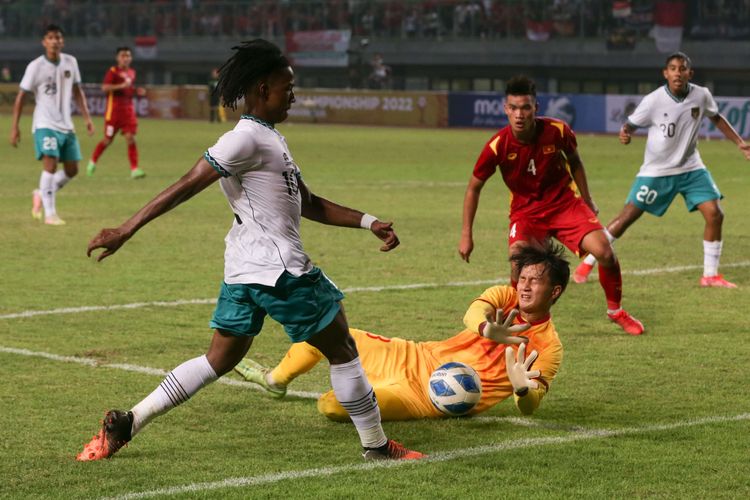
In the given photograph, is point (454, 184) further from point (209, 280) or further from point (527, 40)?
point (527, 40)

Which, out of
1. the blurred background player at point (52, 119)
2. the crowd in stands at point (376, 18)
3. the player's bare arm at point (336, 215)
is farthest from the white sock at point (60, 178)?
the crowd in stands at point (376, 18)

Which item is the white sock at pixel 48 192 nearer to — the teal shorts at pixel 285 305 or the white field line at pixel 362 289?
the white field line at pixel 362 289

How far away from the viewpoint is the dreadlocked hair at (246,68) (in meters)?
5.64

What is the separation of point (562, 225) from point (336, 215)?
3.48 meters

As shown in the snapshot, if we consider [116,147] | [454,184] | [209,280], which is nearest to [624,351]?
[209,280]

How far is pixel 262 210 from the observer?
5.71 meters

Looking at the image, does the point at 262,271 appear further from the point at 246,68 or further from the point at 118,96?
the point at 118,96

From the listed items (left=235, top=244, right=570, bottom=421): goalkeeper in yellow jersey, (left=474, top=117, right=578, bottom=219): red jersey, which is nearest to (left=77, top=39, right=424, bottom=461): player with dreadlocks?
(left=235, top=244, right=570, bottom=421): goalkeeper in yellow jersey

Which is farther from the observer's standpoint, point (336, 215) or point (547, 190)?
point (547, 190)

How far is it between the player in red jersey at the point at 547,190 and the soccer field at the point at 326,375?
0.53 m

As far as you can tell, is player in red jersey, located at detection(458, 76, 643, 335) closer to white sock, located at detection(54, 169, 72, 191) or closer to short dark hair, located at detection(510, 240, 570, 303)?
short dark hair, located at detection(510, 240, 570, 303)

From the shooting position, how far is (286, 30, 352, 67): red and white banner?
179 ft

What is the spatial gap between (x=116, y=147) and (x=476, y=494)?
27.9 metres

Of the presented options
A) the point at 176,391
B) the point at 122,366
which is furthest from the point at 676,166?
the point at 176,391
